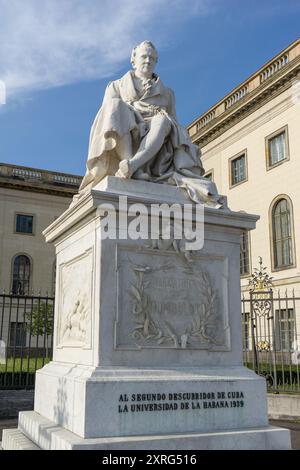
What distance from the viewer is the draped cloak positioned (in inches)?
199

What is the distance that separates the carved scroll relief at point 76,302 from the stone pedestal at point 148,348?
0.01 metres

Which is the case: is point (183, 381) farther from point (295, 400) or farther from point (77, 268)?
point (295, 400)

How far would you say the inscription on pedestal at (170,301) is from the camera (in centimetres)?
436

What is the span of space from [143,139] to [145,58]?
1119 mm

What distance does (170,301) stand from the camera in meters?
4.57

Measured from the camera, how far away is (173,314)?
456 cm

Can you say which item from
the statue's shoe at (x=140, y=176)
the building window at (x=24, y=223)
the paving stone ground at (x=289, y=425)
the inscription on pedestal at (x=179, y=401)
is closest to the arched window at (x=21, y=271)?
the building window at (x=24, y=223)

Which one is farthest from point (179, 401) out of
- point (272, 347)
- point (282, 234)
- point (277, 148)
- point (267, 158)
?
point (267, 158)

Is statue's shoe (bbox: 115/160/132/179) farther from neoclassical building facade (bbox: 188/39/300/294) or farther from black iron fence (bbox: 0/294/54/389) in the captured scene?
neoclassical building facade (bbox: 188/39/300/294)

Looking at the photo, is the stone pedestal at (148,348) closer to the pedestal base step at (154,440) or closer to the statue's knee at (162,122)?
the pedestal base step at (154,440)

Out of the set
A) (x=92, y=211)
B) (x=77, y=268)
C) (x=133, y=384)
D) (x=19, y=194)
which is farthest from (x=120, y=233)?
(x=19, y=194)

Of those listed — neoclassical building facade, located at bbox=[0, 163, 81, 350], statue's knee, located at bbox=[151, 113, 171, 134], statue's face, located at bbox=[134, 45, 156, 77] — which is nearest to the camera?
statue's knee, located at bbox=[151, 113, 171, 134]

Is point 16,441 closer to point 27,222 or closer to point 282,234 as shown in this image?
point 282,234

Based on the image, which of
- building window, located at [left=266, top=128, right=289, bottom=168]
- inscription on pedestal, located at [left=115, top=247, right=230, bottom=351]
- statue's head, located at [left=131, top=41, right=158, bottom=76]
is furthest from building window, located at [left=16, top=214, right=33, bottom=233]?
inscription on pedestal, located at [left=115, top=247, right=230, bottom=351]
